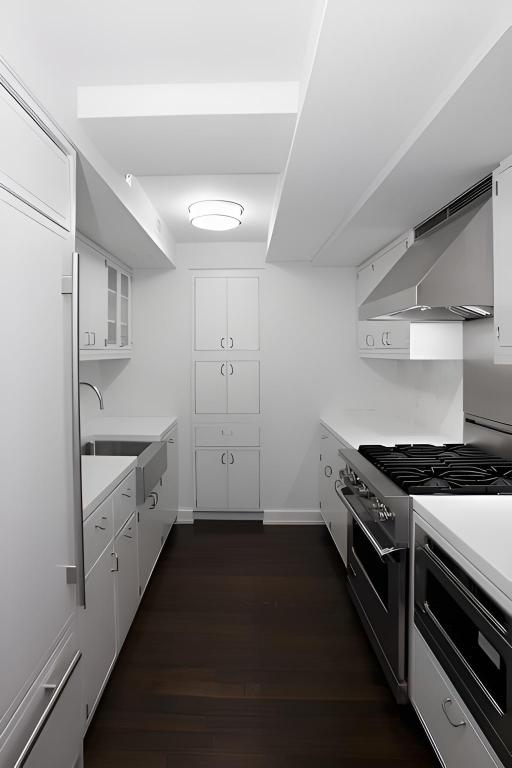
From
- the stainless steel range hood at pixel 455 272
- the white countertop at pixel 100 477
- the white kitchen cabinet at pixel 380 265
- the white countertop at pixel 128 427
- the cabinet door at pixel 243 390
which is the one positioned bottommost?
the white countertop at pixel 100 477

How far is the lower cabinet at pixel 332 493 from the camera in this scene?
3.24m

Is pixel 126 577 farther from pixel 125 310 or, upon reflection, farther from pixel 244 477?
pixel 125 310

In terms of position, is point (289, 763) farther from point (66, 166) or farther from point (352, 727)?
point (66, 166)

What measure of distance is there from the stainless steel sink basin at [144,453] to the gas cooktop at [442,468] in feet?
4.05

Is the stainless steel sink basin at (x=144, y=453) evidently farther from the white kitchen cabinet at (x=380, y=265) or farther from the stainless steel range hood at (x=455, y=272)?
the white kitchen cabinet at (x=380, y=265)

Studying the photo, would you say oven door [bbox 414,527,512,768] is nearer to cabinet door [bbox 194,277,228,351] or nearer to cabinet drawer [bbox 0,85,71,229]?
cabinet drawer [bbox 0,85,71,229]

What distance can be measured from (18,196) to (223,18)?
2.61 ft

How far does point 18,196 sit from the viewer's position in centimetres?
125

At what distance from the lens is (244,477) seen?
14.2 ft

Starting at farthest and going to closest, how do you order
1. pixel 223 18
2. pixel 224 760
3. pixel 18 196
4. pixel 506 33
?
1. pixel 224 760
2. pixel 223 18
3. pixel 18 196
4. pixel 506 33

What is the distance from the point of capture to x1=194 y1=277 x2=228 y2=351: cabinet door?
4289mm

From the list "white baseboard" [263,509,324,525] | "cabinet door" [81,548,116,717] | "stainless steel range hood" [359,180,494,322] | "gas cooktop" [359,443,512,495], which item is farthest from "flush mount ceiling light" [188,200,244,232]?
"white baseboard" [263,509,324,525]

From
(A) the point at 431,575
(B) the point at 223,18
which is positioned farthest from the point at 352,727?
(B) the point at 223,18

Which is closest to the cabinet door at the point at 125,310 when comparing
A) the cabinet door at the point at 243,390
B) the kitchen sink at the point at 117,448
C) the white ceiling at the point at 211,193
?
the white ceiling at the point at 211,193
